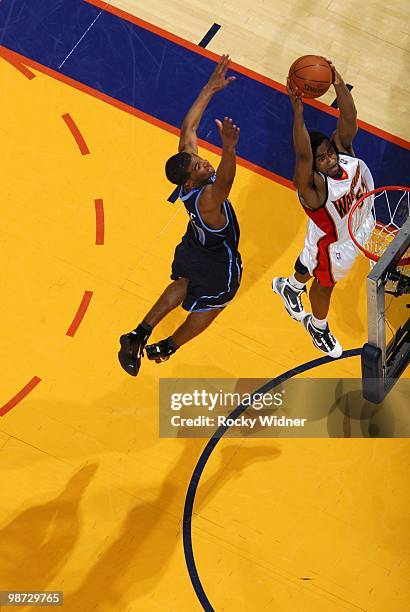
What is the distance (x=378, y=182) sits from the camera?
9188 mm

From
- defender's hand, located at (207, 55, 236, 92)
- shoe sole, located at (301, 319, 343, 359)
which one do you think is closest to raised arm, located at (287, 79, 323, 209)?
defender's hand, located at (207, 55, 236, 92)

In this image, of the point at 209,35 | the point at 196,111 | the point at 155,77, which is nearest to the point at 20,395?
the point at 196,111

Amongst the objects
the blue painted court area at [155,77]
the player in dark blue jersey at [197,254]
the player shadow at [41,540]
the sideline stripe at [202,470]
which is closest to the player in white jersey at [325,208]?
the sideline stripe at [202,470]

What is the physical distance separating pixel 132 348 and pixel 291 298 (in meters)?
1.67

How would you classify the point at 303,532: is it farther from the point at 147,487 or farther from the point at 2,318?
the point at 2,318

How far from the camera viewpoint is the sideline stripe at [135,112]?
9.18 metres

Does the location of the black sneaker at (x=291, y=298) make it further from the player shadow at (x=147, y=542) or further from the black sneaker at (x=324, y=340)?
the player shadow at (x=147, y=542)

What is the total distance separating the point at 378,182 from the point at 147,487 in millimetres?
3914

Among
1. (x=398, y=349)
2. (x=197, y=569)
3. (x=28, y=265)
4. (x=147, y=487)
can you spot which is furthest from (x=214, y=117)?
(x=197, y=569)

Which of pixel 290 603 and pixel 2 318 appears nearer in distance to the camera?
pixel 290 603

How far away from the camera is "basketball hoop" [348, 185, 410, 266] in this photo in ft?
25.9

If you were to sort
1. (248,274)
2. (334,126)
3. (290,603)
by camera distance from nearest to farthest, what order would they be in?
(290,603), (248,274), (334,126)

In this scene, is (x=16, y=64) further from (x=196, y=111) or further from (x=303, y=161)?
(x=303, y=161)

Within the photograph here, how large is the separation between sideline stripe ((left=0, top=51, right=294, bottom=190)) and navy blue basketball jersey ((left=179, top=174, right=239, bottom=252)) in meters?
1.80
